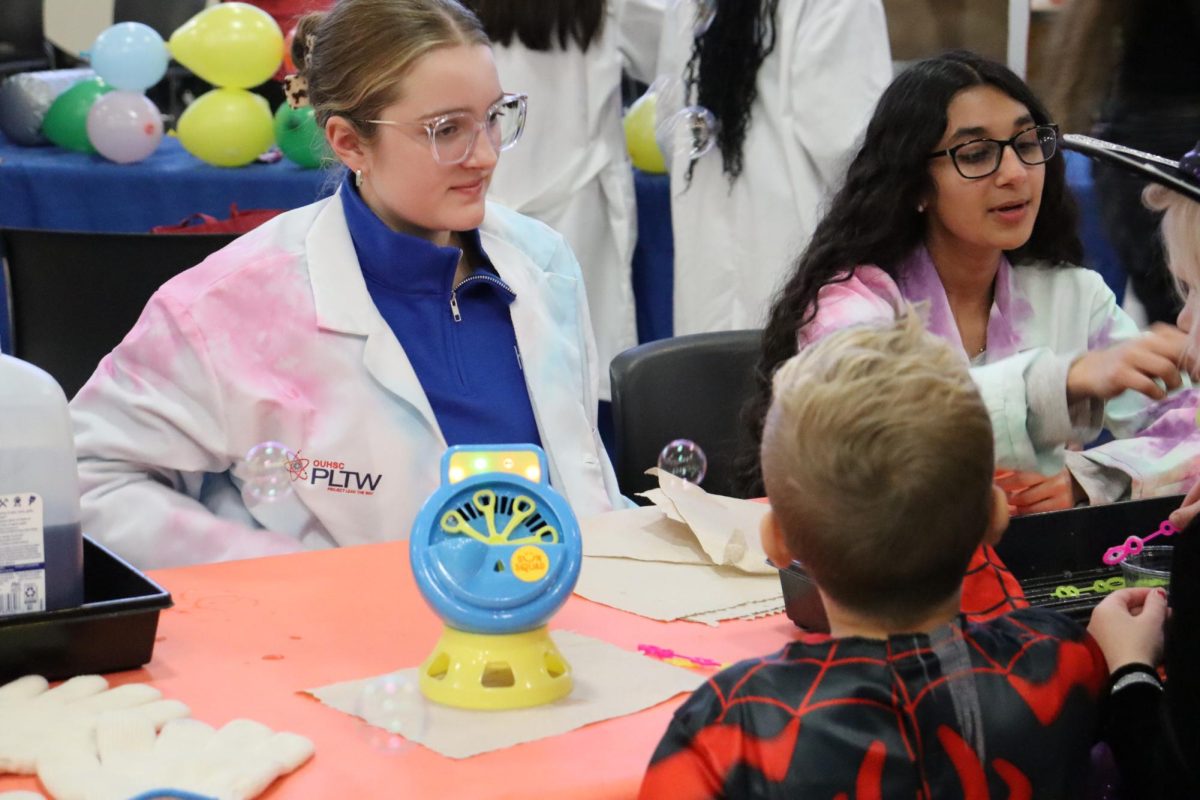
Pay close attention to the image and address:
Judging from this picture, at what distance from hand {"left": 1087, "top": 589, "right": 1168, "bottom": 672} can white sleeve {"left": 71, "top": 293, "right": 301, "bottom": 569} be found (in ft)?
3.50

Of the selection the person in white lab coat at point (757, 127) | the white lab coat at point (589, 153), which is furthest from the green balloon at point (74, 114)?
the person in white lab coat at point (757, 127)

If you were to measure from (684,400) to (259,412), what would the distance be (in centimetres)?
82

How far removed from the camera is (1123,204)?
2.94 meters

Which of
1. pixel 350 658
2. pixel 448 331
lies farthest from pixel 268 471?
pixel 350 658

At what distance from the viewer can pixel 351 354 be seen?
199 cm

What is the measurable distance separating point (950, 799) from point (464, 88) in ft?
4.07

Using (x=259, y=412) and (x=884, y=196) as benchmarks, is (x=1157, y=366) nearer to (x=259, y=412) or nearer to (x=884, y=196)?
(x=884, y=196)

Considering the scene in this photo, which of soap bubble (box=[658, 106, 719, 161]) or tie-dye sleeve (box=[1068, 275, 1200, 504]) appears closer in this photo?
tie-dye sleeve (box=[1068, 275, 1200, 504])

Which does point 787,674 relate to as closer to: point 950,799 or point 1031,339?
point 950,799

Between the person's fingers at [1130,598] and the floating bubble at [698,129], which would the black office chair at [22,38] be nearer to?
the floating bubble at [698,129]

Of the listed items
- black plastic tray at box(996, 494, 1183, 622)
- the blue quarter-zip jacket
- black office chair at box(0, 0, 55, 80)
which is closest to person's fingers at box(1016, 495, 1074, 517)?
black plastic tray at box(996, 494, 1183, 622)

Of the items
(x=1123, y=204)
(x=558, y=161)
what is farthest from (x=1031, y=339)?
(x=558, y=161)

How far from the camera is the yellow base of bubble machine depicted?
4.25 feet

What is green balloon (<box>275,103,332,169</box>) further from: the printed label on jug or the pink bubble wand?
the pink bubble wand
